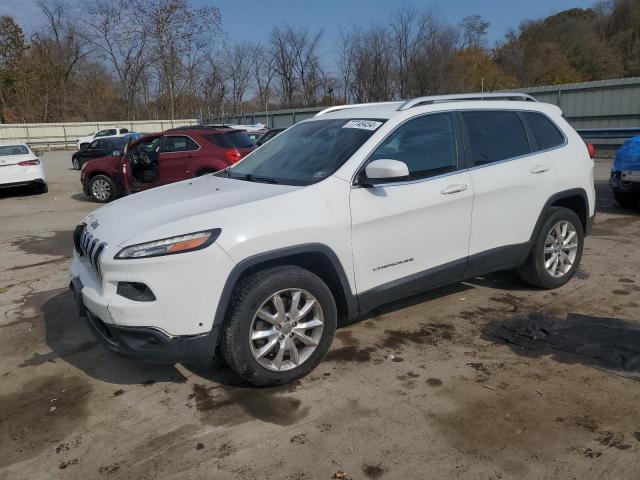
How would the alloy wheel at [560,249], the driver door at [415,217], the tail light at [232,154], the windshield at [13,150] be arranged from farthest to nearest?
1. the windshield at [13,150]
2. the tail light at [232,154]
3. the alloy wheel at [560,249]
4. the driver door at [415,217]

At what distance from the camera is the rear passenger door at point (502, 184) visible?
4.32m

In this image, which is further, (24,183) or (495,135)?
(24,183)

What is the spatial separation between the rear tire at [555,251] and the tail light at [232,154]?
7014 mm

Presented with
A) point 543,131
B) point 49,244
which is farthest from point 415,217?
point 49,244

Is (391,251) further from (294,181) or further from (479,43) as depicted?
(479,43)

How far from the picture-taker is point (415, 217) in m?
3.88

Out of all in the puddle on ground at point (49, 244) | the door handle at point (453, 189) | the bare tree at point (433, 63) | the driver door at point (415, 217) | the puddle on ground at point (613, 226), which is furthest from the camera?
the bare tree at point (433, 63)

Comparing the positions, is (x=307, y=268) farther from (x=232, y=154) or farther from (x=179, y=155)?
(x=179, y=155)

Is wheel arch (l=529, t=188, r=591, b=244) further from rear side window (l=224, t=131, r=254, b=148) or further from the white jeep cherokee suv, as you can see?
rear side window (l=224, t=131, r=254, b=148)

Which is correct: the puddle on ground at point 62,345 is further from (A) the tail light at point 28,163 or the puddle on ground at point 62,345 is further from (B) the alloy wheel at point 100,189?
(A) the tail light at point 28,163

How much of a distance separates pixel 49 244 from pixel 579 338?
25.4 feet

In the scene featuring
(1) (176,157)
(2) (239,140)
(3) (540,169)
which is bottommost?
(3) (540,169)

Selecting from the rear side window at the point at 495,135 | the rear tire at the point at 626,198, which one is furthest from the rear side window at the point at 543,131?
the rear tire at the point at 626,198

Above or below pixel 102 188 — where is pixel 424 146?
above
